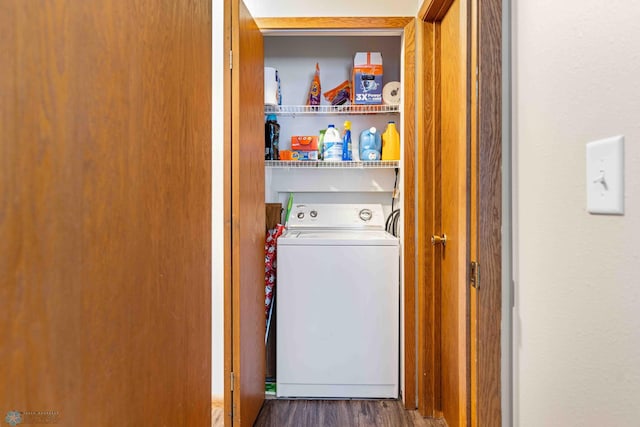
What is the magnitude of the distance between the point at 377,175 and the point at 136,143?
74.7 inches

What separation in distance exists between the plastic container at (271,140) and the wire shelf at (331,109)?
76mm

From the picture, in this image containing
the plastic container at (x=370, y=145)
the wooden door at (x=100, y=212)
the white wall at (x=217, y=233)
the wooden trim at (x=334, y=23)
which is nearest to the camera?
the wooden door at (x=100, y=212)

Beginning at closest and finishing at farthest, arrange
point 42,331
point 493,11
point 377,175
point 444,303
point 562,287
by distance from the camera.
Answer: point 42,331 → point 562,287 → point 493,11 → point 444,303 → point 377,175

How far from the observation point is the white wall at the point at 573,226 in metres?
0.58

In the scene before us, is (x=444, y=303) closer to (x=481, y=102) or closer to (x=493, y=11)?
(x=481, y=102)

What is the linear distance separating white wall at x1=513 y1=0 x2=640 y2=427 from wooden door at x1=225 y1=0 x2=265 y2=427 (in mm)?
1123

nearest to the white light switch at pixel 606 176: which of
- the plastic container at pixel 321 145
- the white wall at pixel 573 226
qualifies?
the white wall at pixel 573 226

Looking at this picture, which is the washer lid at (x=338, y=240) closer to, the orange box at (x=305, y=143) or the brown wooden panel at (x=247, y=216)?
the brown wooden panel at (x=247, y=216)

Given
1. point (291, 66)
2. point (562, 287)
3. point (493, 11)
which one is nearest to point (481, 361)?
point (562, 287)

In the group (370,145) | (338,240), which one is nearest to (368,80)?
(370,145)

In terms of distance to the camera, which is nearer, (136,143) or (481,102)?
(136,143)

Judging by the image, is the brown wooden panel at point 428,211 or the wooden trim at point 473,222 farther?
the brown wooden panel at point 428,211

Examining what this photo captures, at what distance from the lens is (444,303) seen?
1.97m

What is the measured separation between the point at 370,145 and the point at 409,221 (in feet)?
1.85
